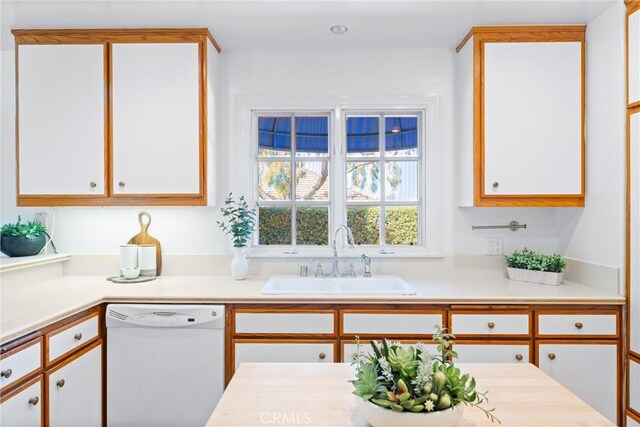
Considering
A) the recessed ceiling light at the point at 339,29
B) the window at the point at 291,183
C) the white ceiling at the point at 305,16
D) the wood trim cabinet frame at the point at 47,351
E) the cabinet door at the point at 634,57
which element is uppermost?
the white ceiling at the point at 305,16

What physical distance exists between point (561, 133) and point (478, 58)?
66cm

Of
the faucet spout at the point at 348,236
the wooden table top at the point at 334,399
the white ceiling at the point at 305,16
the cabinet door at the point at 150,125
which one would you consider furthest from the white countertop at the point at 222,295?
the white ceiling at the point at 305,16

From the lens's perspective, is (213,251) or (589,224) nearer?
(589,224)

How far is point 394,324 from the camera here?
7.22ft

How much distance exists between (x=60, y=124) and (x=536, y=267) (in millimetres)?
2965

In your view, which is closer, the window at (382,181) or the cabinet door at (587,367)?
the cabinet door at (587,367)

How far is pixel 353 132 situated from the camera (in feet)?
9.55

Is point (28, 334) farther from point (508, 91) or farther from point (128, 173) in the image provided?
point (508, 91)

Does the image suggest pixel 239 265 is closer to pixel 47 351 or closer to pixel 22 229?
pixel 47 351

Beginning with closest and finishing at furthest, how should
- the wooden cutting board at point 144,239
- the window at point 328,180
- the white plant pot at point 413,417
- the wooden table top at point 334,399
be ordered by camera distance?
1. the white plant pot at point 413,417
2. the wooden table top at point 334,399
3. the wooden cutting board at point 144,239
4. the window at point 328,180

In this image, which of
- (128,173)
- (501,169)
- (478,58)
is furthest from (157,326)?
(478,58)

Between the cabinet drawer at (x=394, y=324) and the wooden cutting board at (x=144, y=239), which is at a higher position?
the wooden cutting board at (x=144, y=239)

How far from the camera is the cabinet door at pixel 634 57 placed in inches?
81.7

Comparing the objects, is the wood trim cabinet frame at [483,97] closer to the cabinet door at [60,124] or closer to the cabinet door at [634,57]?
the cabinet door at [634,57]
